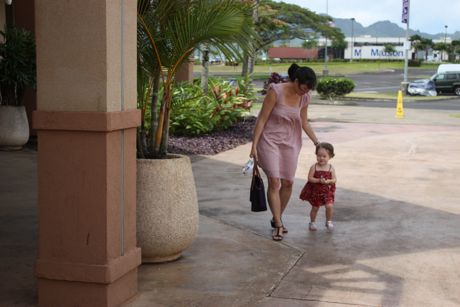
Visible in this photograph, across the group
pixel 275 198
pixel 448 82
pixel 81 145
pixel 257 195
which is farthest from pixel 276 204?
pixel 448 82

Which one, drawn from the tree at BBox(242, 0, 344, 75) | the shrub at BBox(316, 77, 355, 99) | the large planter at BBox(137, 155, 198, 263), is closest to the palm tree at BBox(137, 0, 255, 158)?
the large planter at BBox(137, 155, 198, 263)

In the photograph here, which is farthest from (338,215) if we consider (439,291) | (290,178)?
(439,291)

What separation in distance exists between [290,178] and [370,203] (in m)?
2.24

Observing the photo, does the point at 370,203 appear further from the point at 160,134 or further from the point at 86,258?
the point at 86,258

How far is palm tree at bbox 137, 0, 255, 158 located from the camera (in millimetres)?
5508

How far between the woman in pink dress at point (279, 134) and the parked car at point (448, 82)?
37371 millimetres

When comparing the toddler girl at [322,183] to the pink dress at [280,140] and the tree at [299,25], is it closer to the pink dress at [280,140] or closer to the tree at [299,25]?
the pink dress at [280,140]

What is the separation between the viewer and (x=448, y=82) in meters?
42.0

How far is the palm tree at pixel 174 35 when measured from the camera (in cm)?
551

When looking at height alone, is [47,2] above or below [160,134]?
Result: above

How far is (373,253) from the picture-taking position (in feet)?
20.6

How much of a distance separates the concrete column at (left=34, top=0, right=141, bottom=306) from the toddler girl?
9.56 ft

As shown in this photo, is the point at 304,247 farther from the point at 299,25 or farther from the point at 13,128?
the point at 299,25

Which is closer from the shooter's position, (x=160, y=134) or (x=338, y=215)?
(x=160, y=134)
